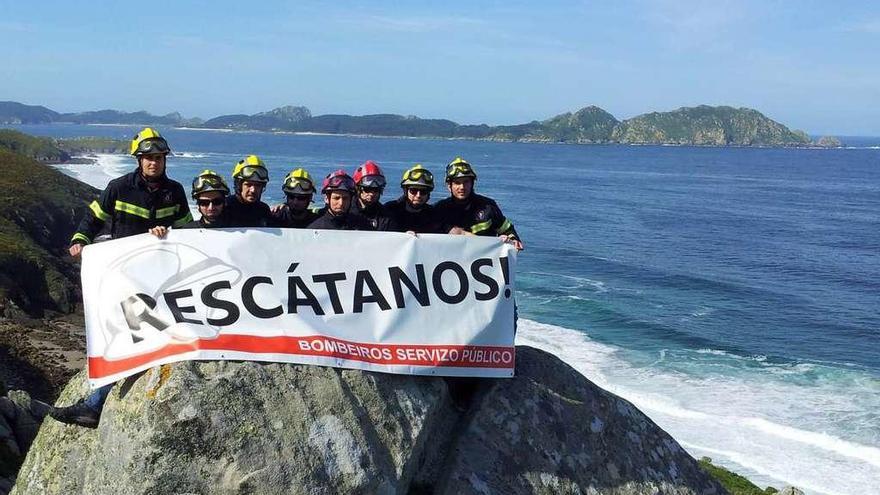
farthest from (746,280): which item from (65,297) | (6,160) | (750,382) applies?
(6,160)

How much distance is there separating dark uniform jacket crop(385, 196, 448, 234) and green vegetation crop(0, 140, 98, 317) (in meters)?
29.4

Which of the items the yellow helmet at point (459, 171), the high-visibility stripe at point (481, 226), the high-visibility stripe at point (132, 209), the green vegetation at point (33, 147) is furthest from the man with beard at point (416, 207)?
the green vegetation at point (33, 147)

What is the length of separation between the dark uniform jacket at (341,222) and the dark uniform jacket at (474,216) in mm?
1033

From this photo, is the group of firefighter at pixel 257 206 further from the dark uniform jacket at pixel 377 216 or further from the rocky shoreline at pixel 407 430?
the rocky shoreline at pixel 407 430

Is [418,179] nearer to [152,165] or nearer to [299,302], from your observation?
[299,302]

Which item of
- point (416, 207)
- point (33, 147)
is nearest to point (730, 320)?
point (416, 207)

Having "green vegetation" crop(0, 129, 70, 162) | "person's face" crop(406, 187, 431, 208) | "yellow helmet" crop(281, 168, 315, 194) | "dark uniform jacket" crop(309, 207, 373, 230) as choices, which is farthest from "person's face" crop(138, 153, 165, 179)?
"green vegetation" crop(0, 129, 70, 162)

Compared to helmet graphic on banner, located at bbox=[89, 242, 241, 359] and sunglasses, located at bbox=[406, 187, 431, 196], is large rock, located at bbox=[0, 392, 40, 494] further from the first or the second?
sunglasses, located at bbox=[406, 187, 431, 196]

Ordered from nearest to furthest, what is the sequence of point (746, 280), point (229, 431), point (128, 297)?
point (229, 431), point (128, 297), point (746, 280)

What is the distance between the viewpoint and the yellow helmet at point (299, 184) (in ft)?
31.0

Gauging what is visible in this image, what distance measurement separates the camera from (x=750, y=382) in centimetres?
3014

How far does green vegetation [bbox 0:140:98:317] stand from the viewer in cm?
3588

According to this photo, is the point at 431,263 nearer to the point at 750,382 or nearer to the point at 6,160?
the point at 750,382

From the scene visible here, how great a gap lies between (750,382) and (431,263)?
2608cm
